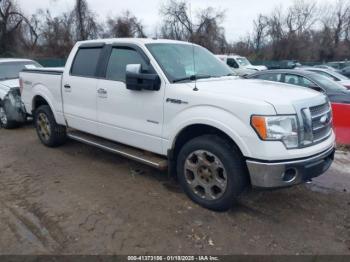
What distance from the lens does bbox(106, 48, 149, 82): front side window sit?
4961 millimetres

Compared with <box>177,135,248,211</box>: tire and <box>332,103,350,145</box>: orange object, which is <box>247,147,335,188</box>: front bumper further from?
<box>332,103,350,145</box>: orange object

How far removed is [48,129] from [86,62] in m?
1.74

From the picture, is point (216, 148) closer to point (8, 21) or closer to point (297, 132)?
point (297, 132)

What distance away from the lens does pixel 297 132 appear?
12.1ft

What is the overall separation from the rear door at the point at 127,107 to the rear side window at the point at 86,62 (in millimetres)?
330

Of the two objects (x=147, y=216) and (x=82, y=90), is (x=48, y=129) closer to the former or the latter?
(x=82, y=90)

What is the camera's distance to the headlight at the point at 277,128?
11.8ft

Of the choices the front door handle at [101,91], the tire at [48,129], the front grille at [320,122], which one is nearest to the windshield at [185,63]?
the front door handle at [101,91]

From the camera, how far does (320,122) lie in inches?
161

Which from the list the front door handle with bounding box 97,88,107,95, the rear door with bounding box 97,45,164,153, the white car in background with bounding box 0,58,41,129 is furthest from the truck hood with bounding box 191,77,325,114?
the white car in background with bounding box 0,58,41,129

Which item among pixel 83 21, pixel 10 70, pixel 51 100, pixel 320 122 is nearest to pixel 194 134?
pixel 320 122

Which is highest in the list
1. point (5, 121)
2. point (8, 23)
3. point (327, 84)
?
point (8, 23)

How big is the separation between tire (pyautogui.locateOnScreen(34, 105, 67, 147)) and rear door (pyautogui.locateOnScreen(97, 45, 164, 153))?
158 centimetres

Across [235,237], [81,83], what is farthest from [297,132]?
[81,83]
